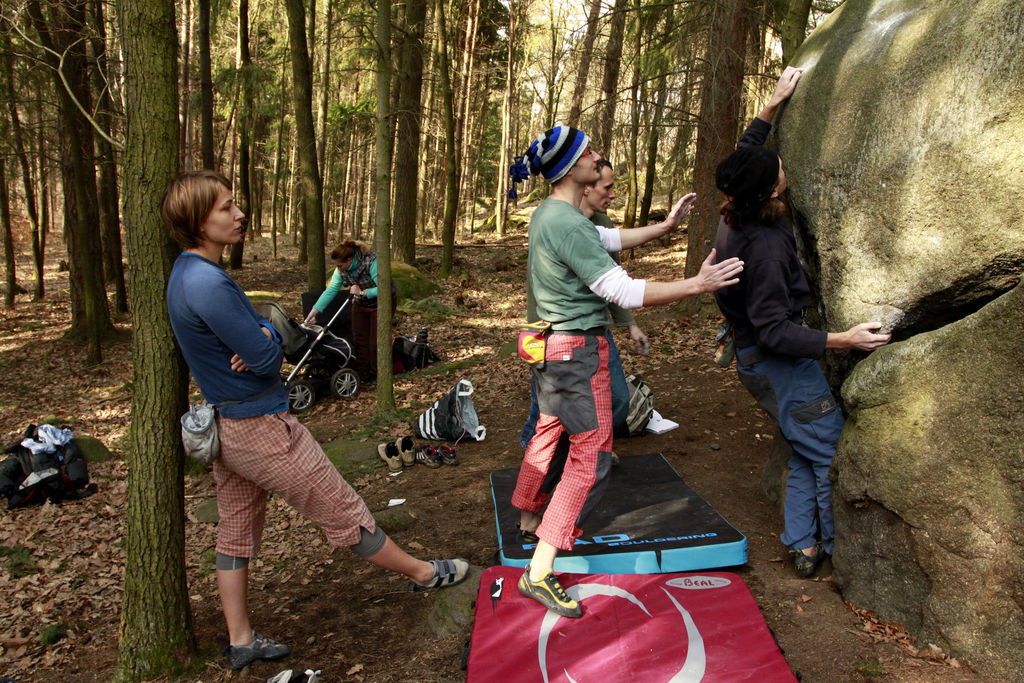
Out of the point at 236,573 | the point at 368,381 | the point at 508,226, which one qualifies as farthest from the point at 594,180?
the point at 508,226

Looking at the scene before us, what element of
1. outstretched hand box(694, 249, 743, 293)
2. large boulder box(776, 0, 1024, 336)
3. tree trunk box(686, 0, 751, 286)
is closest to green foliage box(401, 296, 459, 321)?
tree trunk box(686, 0, 751, 286)

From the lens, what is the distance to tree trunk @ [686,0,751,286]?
807cm

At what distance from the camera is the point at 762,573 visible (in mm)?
3684

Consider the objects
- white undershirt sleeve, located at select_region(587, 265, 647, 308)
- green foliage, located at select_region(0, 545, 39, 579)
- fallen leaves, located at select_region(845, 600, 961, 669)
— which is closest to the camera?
fallen leaves, located at select_region(845, 600, 961, 669)

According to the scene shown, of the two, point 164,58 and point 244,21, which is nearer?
point 164,58

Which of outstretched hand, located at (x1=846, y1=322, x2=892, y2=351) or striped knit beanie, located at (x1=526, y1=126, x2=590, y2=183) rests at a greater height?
striped knit beanie, located at (x1=526, y1=126, x2=590, y2=183)

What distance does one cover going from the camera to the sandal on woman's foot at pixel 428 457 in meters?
5.88

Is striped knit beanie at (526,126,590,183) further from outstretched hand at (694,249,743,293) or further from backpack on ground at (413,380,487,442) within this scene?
backpack on ground at (413,380,487,442)

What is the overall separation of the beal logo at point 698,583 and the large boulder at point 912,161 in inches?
61.5

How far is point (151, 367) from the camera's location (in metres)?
3.08

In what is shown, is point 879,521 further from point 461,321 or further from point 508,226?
point 508,226

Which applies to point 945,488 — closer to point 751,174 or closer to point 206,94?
point 751,174

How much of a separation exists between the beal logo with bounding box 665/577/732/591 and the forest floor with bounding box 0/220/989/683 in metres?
0.26

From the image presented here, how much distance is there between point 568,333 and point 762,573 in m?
1.79
